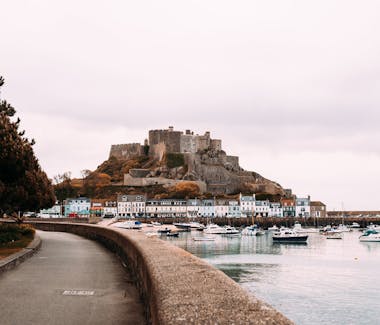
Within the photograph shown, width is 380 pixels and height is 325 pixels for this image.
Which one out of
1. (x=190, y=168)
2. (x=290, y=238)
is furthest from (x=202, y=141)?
(x=290, y=238)

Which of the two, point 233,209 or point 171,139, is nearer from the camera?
point 233,209

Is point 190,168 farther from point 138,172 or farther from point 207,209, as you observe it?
point 207,209

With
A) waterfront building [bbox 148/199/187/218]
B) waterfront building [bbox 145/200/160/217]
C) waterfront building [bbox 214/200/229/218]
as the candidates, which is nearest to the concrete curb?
waterfront building [bbox 145/200/160/217]

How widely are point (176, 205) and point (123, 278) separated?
144784 mm

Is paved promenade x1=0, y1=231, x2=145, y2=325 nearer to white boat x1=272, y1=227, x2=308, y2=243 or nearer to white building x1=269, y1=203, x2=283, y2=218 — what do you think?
white boat x1=272, y1=227, x2=308, y2=243

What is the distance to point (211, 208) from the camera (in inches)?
6427

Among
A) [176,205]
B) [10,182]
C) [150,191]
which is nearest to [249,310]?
[10,182]

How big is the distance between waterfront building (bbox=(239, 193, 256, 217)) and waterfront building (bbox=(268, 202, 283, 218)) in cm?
651

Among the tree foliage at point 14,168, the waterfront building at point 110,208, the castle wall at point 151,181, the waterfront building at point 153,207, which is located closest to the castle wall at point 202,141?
the castle wall at point 151,181

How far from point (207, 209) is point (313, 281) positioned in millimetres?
123512

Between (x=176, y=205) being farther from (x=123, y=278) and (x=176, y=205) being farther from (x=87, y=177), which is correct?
(x=123, y=278)

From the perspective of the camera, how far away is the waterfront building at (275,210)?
562 ft

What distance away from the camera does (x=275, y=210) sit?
566 feet

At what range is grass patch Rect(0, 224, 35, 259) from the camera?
69.8 ft
